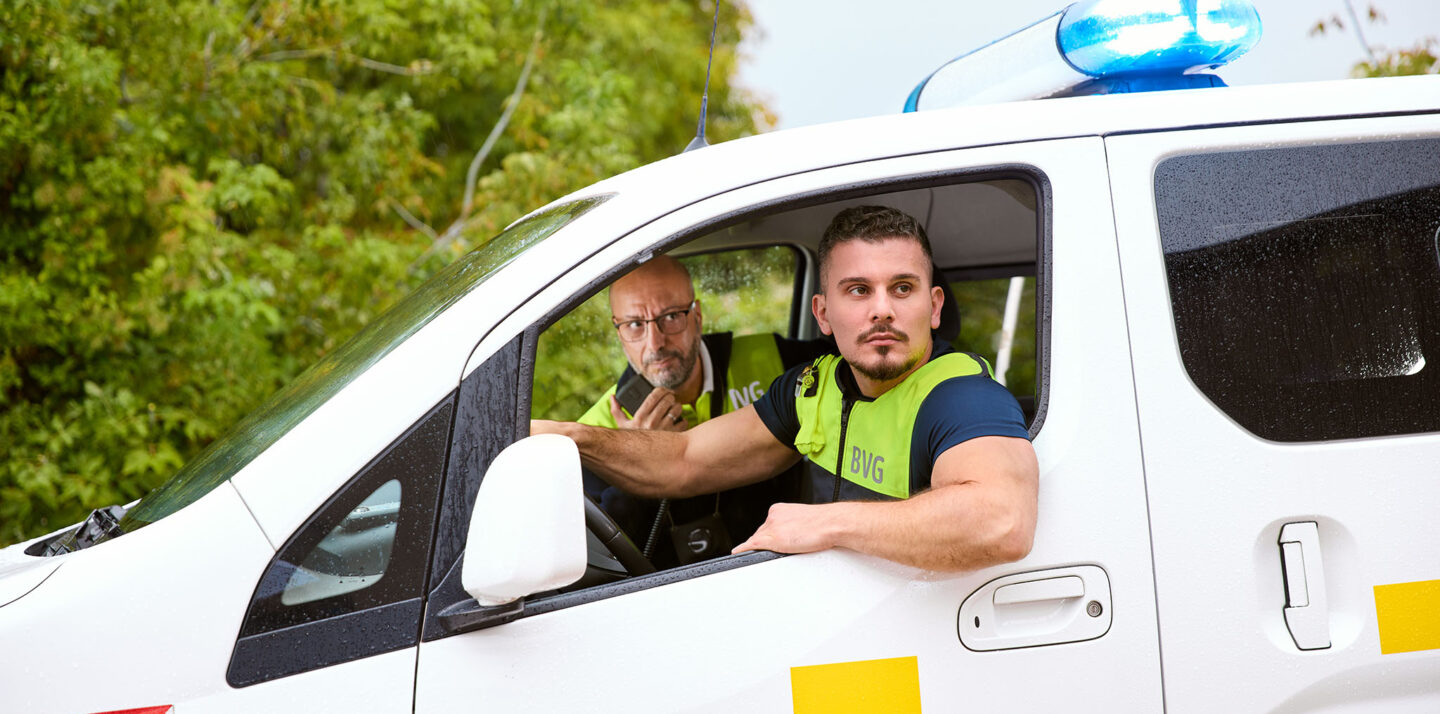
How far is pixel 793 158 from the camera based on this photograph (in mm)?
1828

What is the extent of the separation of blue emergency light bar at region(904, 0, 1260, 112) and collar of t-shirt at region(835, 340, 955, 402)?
599 mm

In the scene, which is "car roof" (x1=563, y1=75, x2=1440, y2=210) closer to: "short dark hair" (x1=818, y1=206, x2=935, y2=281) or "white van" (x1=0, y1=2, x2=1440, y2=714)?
"white van" (x1=0, y1=2, x2=1440, y2=714)

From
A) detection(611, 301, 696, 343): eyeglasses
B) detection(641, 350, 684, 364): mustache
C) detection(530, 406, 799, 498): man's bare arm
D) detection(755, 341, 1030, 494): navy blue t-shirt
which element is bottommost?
detection(755, 341, 1030, 494): navy blue t-shirt

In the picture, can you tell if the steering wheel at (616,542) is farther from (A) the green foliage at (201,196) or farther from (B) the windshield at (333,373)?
(A) the green foliage at (201,196)

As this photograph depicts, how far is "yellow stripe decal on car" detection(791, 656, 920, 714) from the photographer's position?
64.1 inches

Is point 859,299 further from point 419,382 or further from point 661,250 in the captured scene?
point 419,382

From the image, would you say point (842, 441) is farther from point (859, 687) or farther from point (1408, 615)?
point (1408, 615)

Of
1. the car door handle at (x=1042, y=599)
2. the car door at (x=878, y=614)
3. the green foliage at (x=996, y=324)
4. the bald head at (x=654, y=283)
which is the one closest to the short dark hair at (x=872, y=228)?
the car door at (x=878, y=614)

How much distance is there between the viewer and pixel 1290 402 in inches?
69.2

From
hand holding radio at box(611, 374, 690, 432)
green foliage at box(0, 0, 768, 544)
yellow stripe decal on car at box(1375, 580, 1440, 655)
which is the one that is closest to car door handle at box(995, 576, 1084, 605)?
yellow stripe decal on car at box(1375, 580, 1440, 655)

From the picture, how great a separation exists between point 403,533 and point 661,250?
0.61 m

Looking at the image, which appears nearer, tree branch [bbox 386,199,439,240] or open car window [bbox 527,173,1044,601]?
open car window [bbox 527,173,1044,601]

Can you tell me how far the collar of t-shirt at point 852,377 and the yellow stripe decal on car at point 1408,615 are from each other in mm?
820

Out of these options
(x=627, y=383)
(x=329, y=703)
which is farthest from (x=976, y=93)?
(x=329, y=703)
